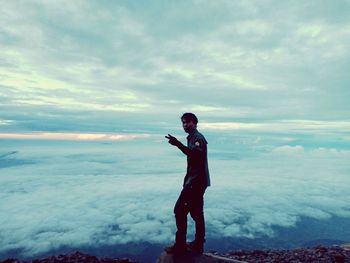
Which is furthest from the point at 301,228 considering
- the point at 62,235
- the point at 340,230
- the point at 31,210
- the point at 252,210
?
the point at 31,210

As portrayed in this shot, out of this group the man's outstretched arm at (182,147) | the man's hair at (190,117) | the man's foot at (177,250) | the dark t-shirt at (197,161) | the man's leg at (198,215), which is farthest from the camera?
the man's foot at (177,250)

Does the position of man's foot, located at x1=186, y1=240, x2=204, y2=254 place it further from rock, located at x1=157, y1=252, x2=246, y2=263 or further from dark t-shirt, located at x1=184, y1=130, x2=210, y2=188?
dark t-shirt, located at x1=184, y1=130, x2=210, y2=188

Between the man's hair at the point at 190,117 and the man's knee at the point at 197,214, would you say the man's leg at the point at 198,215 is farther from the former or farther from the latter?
the man's hair at the point at 190,117

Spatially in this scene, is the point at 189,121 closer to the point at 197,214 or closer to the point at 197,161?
the point at 197,161

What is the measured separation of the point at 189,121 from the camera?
7676 millimetres

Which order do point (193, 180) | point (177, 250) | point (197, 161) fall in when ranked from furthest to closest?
point (177, 250)
point (193, 180)
point (197, 161)

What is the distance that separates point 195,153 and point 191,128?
0.69 meters

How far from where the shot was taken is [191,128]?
768cm

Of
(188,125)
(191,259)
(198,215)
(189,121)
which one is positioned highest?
(189,121)

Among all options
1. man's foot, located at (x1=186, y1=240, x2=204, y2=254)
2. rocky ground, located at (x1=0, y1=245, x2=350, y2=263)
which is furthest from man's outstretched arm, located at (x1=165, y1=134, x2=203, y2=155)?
rocky ground, located at (x1=0, y1=245, x2=350, y2=263)

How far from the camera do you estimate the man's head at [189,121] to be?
7.66 meters

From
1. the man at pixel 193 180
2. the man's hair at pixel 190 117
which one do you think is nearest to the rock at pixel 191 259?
the man at pixel 193 180

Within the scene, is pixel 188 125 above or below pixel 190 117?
below

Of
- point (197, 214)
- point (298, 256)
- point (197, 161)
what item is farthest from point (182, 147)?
point (298, 256)
